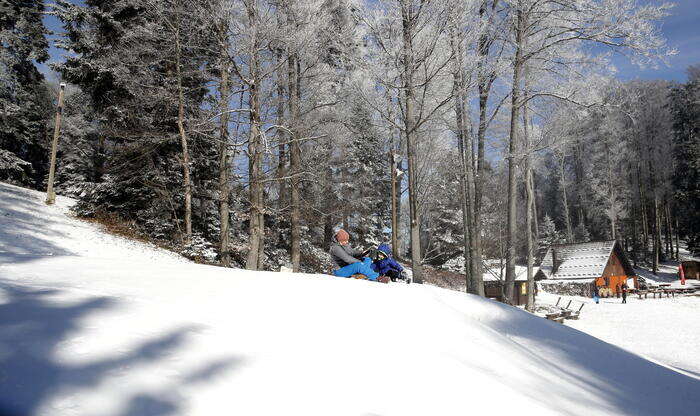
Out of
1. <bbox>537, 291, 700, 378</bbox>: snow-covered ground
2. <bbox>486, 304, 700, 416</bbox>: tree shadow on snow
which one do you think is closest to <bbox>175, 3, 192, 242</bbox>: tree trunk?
<bbox>486, 304, 700, 416</bbox>: tree shadow on snow

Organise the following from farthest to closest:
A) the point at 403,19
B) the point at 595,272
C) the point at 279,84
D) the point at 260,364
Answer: the point at 595,272
the point at 279,84
the point at 403,19
the point at 260,364

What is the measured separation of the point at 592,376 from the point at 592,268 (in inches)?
1268

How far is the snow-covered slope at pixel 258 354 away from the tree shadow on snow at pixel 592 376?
2cm

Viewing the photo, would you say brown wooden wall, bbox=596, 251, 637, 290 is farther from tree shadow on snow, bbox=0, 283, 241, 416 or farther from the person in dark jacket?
tree shadow on snow, bbox=0, 283, 241, 416

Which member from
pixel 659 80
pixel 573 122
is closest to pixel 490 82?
pixel 573 122

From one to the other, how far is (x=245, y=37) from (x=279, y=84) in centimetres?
248

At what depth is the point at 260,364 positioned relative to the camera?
182 cm

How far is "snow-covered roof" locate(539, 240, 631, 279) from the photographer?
31281 millimetres

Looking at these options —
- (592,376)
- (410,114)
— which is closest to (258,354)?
(592,376)

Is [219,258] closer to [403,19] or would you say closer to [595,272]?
[403,19]

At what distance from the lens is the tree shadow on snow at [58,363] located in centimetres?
131

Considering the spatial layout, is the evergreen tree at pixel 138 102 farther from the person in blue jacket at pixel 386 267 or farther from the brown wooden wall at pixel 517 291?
the brown wooden wall at pixel 517 291

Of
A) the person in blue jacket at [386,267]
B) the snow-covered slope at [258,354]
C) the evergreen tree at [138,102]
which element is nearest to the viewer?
the snow-covered slope at [258,354]

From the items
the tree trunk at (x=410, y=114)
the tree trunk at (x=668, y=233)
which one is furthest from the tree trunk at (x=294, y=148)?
the tree trunk at (x=668, y=233)
